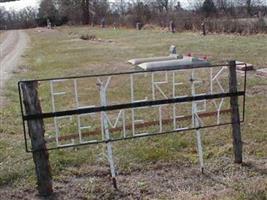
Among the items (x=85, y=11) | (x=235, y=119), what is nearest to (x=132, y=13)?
(x=85, y=11)

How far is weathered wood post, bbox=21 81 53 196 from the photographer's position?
13.6 feet

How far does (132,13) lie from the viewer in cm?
4944

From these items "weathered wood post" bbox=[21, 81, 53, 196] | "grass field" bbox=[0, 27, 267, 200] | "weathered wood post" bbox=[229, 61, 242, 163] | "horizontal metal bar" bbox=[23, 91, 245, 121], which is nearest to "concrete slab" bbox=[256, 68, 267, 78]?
"grass field" bbox=[0, 27, 267, 200]

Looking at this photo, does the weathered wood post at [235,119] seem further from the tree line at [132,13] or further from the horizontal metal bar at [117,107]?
the tree line at [132,13]

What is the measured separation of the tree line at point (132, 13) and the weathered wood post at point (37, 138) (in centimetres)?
2217

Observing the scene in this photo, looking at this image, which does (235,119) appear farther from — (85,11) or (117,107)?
(85,11)

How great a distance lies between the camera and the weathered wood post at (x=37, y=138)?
4.16m

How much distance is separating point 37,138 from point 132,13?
46134mm

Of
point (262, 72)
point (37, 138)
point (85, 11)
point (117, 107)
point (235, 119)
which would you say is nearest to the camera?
point (37, 138)

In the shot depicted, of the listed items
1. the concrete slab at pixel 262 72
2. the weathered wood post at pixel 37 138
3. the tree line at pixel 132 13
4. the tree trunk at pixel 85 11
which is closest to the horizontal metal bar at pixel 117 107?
the weathered wood post at pixel 37 138

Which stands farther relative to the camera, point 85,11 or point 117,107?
point 85,11

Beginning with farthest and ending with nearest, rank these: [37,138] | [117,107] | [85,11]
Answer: [85,11], [117,107], [37,138]

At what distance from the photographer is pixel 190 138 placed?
19.7 feet

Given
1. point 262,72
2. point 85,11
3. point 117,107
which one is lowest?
point 262,72
